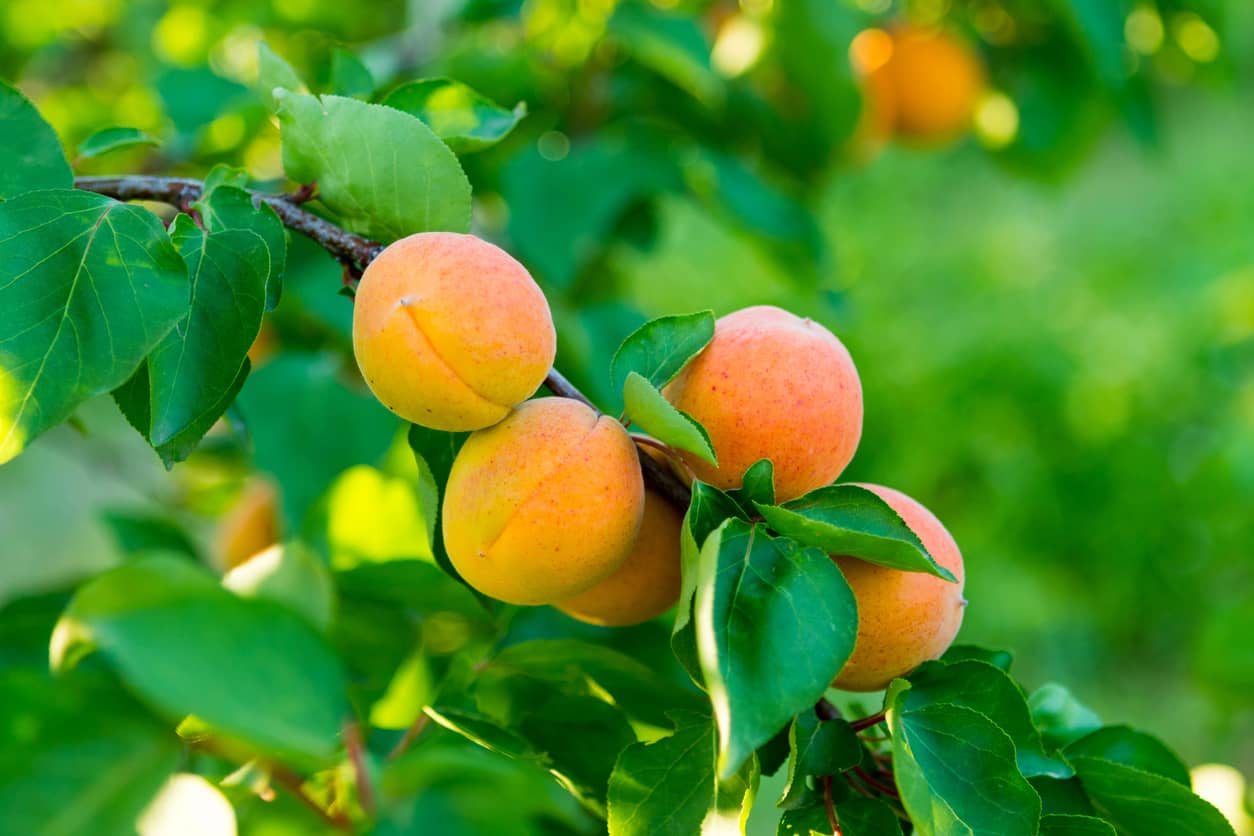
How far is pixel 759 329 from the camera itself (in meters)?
0.48

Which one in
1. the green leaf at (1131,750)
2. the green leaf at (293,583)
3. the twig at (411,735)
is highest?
the green leaf at (293,583)

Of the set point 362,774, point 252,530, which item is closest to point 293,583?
point 362,774

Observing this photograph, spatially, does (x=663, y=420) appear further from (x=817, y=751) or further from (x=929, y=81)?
(x=929, y=81)

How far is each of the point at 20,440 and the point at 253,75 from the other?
1.06 meters

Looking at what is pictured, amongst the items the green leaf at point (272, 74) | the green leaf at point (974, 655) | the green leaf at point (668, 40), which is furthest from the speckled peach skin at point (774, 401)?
the green leaf at point (668, 40)

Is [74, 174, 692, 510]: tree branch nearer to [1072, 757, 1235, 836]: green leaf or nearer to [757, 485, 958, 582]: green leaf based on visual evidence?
[757, 485, 958, 582]: green leaf

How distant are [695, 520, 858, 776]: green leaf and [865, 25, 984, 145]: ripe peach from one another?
0.97m

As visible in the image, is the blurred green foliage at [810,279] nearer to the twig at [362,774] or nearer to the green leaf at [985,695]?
the twig at [362,774]

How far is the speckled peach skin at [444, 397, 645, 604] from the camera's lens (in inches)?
16.8

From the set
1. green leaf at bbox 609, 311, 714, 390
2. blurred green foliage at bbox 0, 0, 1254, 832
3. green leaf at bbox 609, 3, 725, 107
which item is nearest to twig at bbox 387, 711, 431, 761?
blurred green foliage at bbox 0, 0, 1254, 832

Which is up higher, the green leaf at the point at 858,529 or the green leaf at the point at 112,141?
the green leaf at the point at 858,529

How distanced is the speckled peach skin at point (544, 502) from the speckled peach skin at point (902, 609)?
9 centimetres

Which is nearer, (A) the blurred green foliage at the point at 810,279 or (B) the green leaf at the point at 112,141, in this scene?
(B) the green leaf at the point at 112,141

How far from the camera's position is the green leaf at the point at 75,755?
1.01ft
